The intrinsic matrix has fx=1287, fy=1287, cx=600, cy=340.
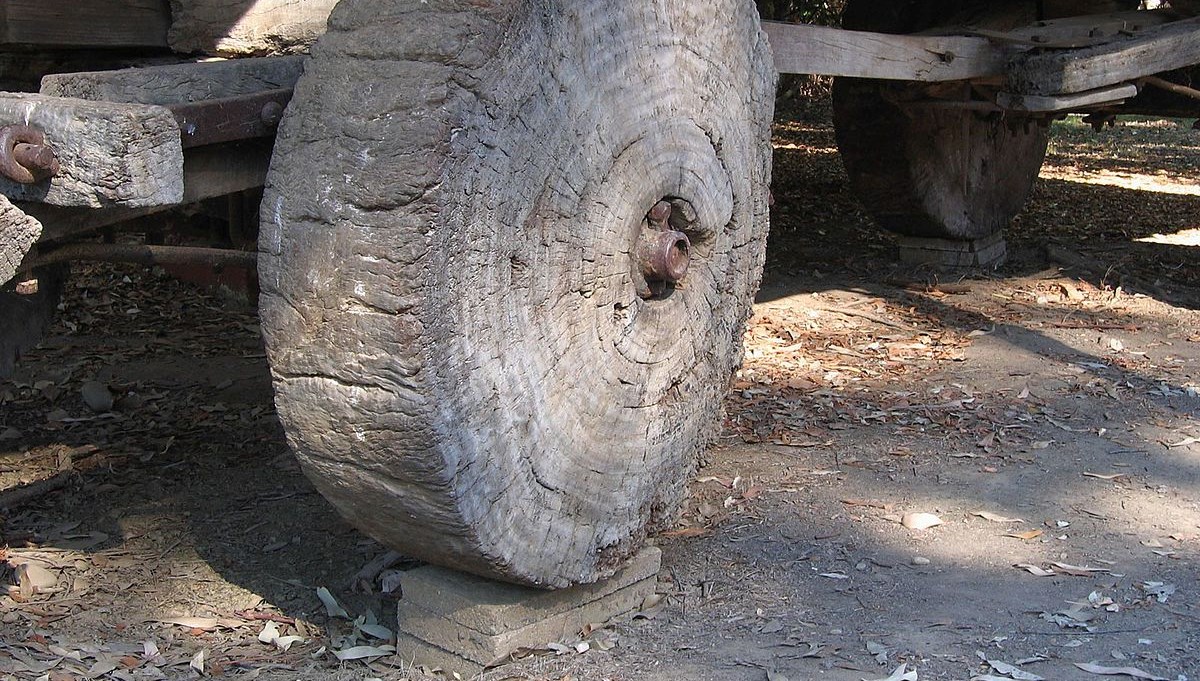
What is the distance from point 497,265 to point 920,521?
5.64ft

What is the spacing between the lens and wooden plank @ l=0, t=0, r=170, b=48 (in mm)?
3420

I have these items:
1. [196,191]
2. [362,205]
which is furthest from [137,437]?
[362,205]

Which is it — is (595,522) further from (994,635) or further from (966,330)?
(966,330)

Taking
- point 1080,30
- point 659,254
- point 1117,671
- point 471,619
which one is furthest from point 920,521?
point 1080,30

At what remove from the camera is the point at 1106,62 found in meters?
5.02

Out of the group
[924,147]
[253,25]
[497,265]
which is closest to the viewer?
[497,265]

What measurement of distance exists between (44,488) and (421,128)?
2343 mm

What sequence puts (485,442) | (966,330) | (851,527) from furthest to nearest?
(966,330)
(851,527)
(485,442)

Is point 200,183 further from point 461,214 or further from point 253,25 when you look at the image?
point 253,25

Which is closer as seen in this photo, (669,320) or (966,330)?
(669,320)

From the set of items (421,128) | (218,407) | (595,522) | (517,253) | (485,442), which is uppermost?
(421,128)

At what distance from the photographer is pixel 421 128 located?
2.22 meters

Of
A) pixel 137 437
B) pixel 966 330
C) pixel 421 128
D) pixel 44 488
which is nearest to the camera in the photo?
pixel 421 128

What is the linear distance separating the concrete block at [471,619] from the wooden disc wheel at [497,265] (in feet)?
0.39
